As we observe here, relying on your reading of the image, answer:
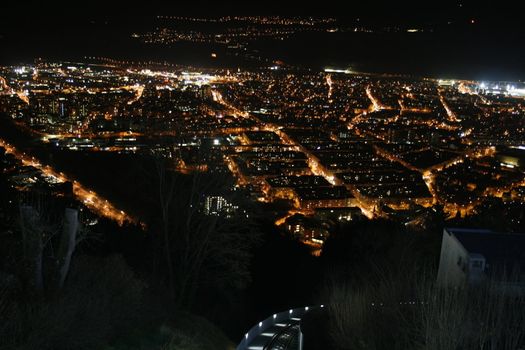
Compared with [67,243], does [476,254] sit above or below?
above

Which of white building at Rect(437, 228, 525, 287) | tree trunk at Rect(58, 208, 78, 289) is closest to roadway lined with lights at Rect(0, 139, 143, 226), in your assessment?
tree trunk at Rect(58, 208, 78, 289)

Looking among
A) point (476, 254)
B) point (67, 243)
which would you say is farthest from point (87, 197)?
point (476, 254)

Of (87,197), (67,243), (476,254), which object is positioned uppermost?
(87,197)

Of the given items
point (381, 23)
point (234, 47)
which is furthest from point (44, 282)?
point (234, 47)

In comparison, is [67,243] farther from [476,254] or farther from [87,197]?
[87,197]

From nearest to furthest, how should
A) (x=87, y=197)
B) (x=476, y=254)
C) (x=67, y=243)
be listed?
(x=67, y=243), (x=476, y=254), (x=87, y=197)

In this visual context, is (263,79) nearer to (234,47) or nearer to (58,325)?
(234,47)

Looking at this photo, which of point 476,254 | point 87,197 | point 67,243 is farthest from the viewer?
point 87,197

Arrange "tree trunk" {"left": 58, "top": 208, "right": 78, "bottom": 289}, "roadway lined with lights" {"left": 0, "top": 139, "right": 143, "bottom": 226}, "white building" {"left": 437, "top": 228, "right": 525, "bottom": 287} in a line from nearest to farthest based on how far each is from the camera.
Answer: "tree trunk" {"left": 58, "top": 208, "right": 78, "bottom": 289} < "white building" {"left": 437, "top": 228, "right": 525, "bottom": 287} < "roadway lined with lights" {"left": 0, "top": 139, "right": 143, "bottom": 226}

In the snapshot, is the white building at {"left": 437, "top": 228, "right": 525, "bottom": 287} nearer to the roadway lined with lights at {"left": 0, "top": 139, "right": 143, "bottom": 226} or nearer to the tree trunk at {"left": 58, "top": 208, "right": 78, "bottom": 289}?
the tree trunk at {"left": 58, "top": 208, "right": 78, "bottom": 289}

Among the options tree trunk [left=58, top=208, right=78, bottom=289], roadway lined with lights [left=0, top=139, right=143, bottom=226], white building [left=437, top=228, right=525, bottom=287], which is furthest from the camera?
roadway lined with lights [left=0, top=139, right=143, bottom=226]

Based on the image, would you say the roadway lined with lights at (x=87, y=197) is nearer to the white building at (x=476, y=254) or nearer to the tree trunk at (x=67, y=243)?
the tree trunk at (x=67, y=243)

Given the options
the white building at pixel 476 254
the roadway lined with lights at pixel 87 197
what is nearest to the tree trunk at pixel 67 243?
the white building at pixel 476 254
